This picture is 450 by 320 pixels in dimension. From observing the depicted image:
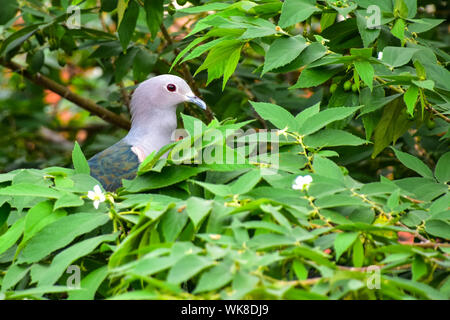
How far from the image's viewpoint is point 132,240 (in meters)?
1.86

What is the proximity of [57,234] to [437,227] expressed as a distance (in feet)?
3.64

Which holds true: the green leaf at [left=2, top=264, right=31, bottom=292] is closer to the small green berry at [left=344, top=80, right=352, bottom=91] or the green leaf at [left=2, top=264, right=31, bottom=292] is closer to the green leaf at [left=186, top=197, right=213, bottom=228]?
the green leaf at [left=186, top=197, right=213, bottom=228]

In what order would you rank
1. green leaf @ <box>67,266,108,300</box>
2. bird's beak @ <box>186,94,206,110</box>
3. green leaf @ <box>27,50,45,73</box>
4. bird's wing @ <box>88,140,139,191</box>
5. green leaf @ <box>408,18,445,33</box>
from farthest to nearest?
green leaf @ <box>27,50,45,73</box> → bird's beak @ <box>186,94,206,110</box> → bird's wing @ <box>88,140,139,191</box> → green leaf @ <box>408,18,445,33</box> → green leaf @ <box>67,266,108,300</box>

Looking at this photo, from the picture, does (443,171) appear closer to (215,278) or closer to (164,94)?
(215,278)

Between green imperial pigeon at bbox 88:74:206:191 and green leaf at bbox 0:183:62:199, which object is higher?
green imperial pigeon at bbox 88:74:206:191

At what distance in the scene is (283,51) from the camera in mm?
2549

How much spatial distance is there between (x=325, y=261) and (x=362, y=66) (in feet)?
3.36

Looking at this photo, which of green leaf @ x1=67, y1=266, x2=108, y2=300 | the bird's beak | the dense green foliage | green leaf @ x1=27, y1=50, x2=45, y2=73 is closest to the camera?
the dense green foliage

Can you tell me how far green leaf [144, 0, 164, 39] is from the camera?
11.1 feet

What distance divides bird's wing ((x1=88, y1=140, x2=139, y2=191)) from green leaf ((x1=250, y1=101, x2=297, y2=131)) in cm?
102

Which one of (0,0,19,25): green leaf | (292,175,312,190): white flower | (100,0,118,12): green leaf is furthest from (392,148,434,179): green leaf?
(0,0,19,25): green leaf
